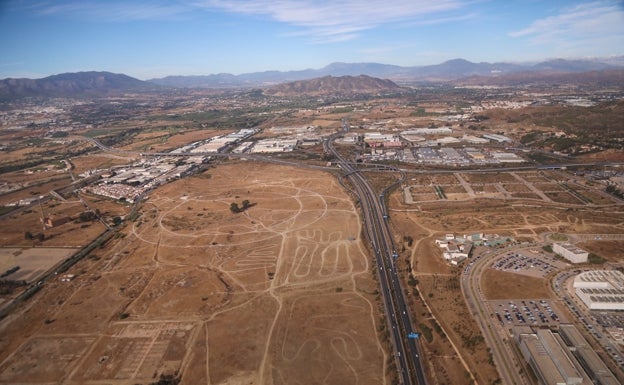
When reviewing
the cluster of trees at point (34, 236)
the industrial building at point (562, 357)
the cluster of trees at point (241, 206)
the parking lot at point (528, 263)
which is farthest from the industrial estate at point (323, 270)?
the cluster of trees at point (34, 236)

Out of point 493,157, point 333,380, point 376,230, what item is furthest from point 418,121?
point 333,380

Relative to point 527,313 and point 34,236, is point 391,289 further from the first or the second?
point 34,236

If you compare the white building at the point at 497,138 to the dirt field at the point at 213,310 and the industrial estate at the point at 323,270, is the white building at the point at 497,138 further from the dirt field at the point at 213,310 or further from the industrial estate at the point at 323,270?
the dirt field at the point at 213,310

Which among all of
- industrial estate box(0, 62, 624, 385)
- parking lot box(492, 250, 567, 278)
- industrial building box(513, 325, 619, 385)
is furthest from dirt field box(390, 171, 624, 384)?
industrial building box(513, 325, 619, 385)

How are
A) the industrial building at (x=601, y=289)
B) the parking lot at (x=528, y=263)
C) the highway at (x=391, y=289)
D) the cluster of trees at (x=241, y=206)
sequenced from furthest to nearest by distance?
the cluster of trees at (x=241, y=206)
the parking lot at (x=528, y=263)
the industrial building at (x=601, y=289)
the highway at (x=391, y=289)

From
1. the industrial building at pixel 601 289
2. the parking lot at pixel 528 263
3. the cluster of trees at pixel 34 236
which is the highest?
the cluster of trees at pixel 34 236

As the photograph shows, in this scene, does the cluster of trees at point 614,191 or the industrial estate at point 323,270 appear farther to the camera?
the cluster of trees at point 614,191

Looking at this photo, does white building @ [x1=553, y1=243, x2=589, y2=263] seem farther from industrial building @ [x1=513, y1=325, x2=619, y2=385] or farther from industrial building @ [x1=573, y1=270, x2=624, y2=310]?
industrial building @ [x1=513, y1=325, x2=619, y2=385]
